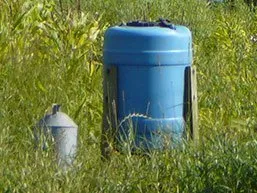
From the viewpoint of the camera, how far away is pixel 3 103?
22.4ft

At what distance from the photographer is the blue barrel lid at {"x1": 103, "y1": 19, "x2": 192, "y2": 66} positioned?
5980 mm

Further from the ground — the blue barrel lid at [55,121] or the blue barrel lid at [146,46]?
the blue barrel lid at [146,46]

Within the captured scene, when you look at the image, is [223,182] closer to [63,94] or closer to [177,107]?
[177,107]

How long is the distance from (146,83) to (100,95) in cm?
152

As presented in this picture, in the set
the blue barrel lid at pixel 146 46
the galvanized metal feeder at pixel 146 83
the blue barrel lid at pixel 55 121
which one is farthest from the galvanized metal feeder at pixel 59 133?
the blue barrel lid at pixel 146 46

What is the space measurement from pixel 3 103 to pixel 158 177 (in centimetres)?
193

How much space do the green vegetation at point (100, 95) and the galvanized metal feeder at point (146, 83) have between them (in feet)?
0.83

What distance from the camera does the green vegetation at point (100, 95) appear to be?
16.8ft

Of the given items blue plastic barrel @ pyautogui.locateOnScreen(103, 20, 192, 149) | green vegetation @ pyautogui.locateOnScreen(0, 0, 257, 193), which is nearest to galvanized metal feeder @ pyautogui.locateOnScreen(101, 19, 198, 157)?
blue plastic barrel @ pyautogui.locateOnScreen(103, 20, 192, 149)

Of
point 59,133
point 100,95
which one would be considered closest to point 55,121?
point 59,133

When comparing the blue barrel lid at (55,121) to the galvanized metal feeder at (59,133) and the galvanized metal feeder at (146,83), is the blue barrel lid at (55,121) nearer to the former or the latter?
the galvanized metal feeder at (59,133)

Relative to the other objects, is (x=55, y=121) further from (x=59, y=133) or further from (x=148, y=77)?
(x=148, y=77)

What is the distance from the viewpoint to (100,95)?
7.54 m

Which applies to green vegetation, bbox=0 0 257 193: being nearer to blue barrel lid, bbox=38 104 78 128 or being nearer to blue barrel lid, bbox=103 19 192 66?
blue barrel lid, bbox=38 104 78 128
